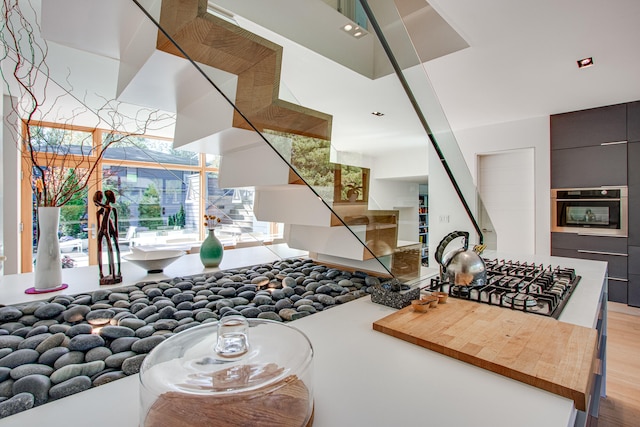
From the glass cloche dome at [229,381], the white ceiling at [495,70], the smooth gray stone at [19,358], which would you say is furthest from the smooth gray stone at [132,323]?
the white ceiling at [495,70]

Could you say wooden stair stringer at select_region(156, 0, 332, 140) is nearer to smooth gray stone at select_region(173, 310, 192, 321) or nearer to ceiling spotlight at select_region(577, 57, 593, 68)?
smooth gray stone at select_region(173, 310, 192, 321)

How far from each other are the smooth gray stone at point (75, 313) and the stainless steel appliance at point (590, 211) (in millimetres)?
4910

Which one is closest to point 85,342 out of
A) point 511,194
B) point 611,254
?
point 611,254

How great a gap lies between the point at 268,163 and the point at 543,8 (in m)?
2.02

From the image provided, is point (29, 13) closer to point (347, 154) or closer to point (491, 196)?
point (347, 154)

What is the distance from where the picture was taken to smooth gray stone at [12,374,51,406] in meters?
0.62

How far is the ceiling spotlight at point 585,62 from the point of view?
2.61m

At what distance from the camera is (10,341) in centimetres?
89

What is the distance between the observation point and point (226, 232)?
221 centimetres

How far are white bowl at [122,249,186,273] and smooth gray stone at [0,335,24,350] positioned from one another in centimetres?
75

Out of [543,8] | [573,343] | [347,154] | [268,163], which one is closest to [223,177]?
[268,163]

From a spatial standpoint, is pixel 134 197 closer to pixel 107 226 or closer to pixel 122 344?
pixel 107 226

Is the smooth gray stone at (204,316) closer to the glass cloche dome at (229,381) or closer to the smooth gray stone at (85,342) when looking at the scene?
the smooth gray stone at (85,342)

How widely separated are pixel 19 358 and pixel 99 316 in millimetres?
305
